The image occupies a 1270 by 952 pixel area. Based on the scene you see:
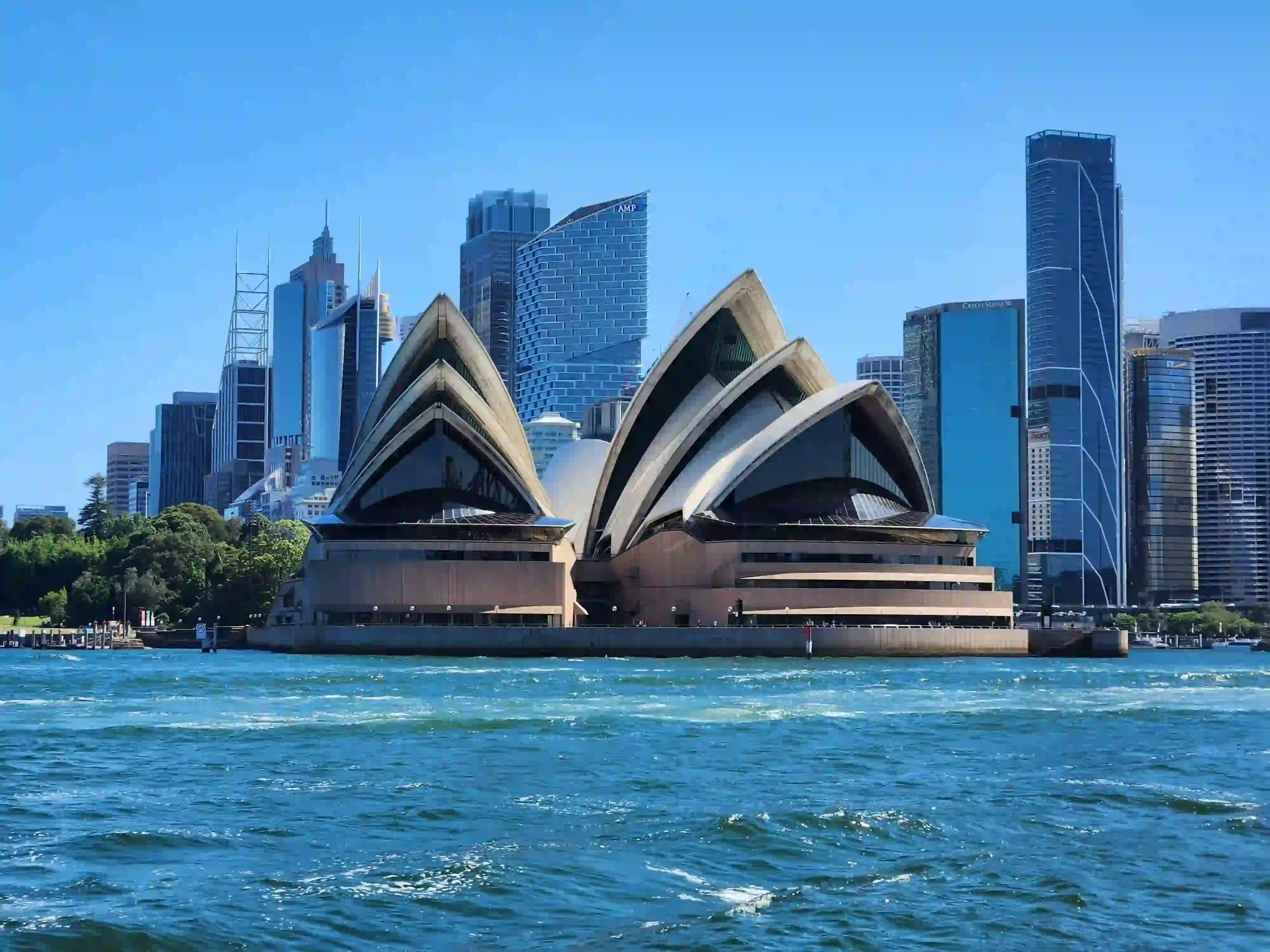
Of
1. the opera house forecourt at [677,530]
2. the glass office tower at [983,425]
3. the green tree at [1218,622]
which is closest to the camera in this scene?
the opera house forecourt at [677,530]

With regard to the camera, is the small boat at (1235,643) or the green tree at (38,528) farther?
the small boat at (1235,643)

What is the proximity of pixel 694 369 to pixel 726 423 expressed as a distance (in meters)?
4.36

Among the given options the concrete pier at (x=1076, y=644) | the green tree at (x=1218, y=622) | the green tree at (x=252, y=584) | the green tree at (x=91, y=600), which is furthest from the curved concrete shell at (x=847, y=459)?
the green tree at (x=1218, y=622)

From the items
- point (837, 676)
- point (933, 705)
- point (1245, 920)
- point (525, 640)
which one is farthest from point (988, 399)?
point (1245, 920)

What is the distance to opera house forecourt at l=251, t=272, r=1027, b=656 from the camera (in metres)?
81.5

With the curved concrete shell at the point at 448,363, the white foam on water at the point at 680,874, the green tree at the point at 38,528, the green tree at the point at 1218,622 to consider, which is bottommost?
the white foam on water at the point at 680,874

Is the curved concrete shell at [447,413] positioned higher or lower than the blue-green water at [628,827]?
higher

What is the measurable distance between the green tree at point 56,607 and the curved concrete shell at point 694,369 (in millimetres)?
44678

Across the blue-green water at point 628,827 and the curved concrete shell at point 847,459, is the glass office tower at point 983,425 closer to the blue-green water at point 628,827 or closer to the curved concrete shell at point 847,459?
the curved concrete shell at point 847,459

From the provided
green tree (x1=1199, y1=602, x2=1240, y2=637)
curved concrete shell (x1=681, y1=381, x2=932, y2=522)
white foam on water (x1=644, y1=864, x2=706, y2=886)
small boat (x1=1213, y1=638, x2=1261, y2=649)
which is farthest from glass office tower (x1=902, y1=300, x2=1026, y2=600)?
white foam on water (x1=644, y1=864, x2=706, y2=886)

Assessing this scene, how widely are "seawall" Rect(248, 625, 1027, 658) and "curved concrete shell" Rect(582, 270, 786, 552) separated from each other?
15559mm

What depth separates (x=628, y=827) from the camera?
2067 centimetres

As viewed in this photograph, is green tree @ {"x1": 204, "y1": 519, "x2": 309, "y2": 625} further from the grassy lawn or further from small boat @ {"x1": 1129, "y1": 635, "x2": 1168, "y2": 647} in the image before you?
small boat @ {"x1": 1129, "y1": 635, "x2": 1168, "y2": 647}

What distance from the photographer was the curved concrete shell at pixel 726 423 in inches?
3460
